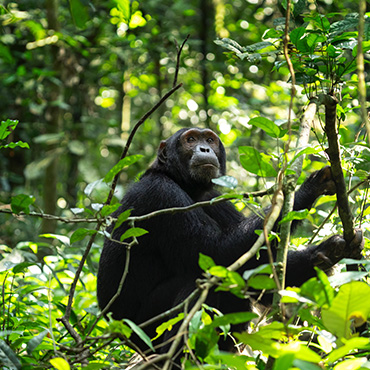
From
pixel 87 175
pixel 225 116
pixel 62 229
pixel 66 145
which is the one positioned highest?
pixel 225 116

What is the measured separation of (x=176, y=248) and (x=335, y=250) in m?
1.62

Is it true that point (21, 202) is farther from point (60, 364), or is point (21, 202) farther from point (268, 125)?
point (268, 125)

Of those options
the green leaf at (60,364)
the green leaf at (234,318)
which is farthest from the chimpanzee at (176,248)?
the green leaf at (60,364)

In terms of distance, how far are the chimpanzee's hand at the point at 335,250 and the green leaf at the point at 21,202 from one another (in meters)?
2.20

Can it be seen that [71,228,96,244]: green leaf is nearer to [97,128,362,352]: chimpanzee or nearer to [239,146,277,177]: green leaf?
[239,146,277,177]: green leaf

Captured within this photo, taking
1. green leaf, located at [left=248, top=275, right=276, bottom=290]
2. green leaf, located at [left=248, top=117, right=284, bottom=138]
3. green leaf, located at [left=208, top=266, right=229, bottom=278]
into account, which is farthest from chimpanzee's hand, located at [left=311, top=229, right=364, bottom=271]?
green leaf, located at [left=208, top=266, right=229, bottom=278]

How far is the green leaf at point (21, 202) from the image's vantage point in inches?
121

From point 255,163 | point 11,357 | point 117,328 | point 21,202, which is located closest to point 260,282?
point 117,328

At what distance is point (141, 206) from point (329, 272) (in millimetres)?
1935

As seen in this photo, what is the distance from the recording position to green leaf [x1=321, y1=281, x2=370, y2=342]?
6.70ft

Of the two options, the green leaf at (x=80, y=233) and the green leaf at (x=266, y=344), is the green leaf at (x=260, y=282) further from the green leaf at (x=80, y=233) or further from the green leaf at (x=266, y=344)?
the green leaf at (x=80, y=233)

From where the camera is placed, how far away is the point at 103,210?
2818 mm

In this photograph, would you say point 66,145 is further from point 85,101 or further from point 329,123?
point 329,123

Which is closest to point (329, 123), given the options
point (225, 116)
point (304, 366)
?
point (304, 366)
